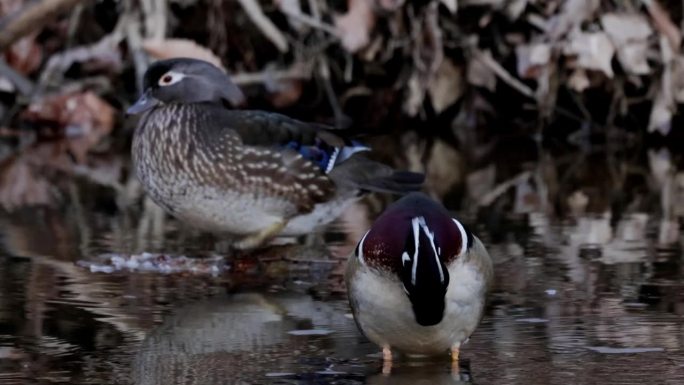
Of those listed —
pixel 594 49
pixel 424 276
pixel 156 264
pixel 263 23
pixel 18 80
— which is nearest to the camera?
pixel 424 276

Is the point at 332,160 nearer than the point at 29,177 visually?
Yes

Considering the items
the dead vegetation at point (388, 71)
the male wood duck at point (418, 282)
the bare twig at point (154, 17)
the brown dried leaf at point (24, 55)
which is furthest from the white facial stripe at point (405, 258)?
the brown dried leaf at point (24, 55)

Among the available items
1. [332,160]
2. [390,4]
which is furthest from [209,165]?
[390,4]

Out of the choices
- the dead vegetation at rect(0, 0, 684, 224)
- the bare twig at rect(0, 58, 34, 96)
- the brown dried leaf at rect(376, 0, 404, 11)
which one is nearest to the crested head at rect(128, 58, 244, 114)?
the dead vegetation at rect(0, 0, 684, 224)

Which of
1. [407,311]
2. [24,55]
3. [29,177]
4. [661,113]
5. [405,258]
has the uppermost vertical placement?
[24,55]

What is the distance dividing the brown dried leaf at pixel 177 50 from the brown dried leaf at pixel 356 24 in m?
0.94

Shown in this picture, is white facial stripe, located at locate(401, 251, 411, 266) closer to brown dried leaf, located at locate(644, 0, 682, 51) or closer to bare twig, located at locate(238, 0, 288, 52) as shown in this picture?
brown dried leaf, located at locate(644, 0, 682, 51)

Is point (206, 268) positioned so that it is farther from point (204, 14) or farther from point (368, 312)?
point (204, 14)

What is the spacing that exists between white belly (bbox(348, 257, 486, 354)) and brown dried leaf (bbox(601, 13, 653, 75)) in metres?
5.72

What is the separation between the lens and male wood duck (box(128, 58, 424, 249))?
610 centimetres

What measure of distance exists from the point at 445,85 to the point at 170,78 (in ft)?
15.3

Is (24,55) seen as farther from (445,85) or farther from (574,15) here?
→ (574,15)

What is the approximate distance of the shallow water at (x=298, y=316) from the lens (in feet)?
14.0

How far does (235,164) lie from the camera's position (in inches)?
242
